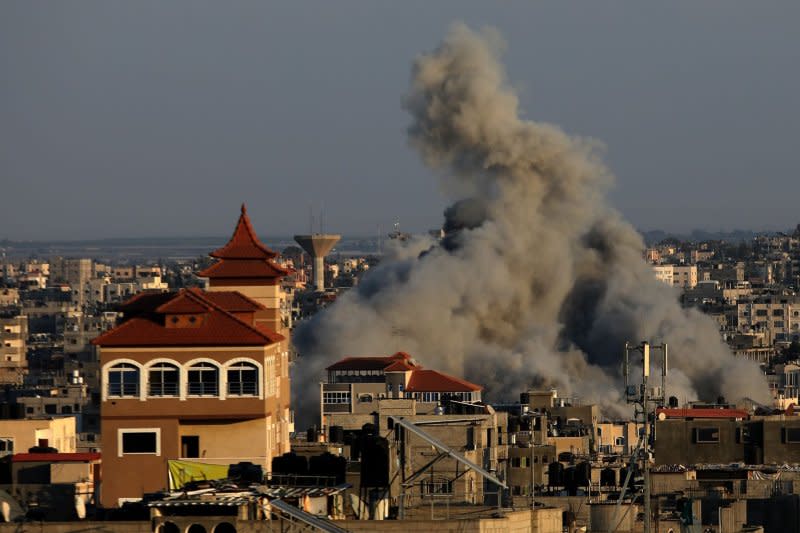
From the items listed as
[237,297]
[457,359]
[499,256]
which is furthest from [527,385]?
[237,297]

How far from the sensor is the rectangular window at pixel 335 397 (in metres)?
78.8

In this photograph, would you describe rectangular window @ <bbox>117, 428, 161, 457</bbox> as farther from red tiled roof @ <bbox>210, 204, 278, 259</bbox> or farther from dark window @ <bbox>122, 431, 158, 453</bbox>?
red tiled roof @ <bbox>210, 204, 278, 259</bbox>

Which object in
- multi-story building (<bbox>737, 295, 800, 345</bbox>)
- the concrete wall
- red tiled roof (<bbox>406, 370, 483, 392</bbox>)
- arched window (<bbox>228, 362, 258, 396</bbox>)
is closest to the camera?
the concrete wall

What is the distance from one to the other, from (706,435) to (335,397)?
78.1ft

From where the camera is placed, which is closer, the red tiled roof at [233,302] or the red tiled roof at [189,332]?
the red tiled roof at [189,332]

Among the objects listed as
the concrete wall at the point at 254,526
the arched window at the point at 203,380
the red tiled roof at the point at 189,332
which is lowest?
the concrete wall at the point at 254,526

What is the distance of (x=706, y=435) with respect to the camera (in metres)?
56.8

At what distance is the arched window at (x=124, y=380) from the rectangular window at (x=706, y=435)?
21.5 m

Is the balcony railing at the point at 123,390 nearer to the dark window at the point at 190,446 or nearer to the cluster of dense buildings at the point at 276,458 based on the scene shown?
the cluster of dense buildings at the point at 276,458

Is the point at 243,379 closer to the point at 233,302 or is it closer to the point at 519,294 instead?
the point at 233,302

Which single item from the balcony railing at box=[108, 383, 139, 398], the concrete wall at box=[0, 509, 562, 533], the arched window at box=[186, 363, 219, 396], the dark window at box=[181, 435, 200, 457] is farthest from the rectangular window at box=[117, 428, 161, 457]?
the concrete wall at box=[0, 509, 562, 533]

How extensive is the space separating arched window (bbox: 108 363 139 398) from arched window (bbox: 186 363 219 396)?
665 mm

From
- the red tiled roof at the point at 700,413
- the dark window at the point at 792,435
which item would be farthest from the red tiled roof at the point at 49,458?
the red tiled roof at the point at 700,413

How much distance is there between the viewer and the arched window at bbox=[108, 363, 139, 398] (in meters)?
37.2
